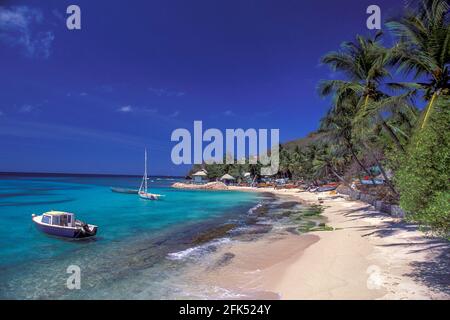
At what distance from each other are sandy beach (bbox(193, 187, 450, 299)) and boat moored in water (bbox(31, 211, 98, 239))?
24.5ft

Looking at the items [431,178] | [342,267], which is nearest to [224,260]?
[342,267]

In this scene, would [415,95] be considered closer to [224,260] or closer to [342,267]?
[342,267]

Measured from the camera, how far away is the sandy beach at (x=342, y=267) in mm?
7199

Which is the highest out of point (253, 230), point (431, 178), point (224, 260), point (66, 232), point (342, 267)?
point (431, 178)

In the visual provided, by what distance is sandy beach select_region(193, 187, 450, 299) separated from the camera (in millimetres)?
7199

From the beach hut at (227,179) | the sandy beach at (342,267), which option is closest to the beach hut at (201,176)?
the beach hut at (227,179)

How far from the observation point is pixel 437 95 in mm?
9070

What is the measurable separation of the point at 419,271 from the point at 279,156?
71154 mm

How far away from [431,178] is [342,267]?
439 centimetres

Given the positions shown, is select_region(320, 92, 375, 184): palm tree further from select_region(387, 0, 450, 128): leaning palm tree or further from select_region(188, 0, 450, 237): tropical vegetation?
select_region(387, 0, 450, 128): leaning palm tree

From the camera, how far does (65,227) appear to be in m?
15.6

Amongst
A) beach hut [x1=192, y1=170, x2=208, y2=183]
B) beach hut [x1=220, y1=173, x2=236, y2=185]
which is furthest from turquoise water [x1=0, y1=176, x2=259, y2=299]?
beach hut [x1=192, y1=170, x2=208, y2=183]
